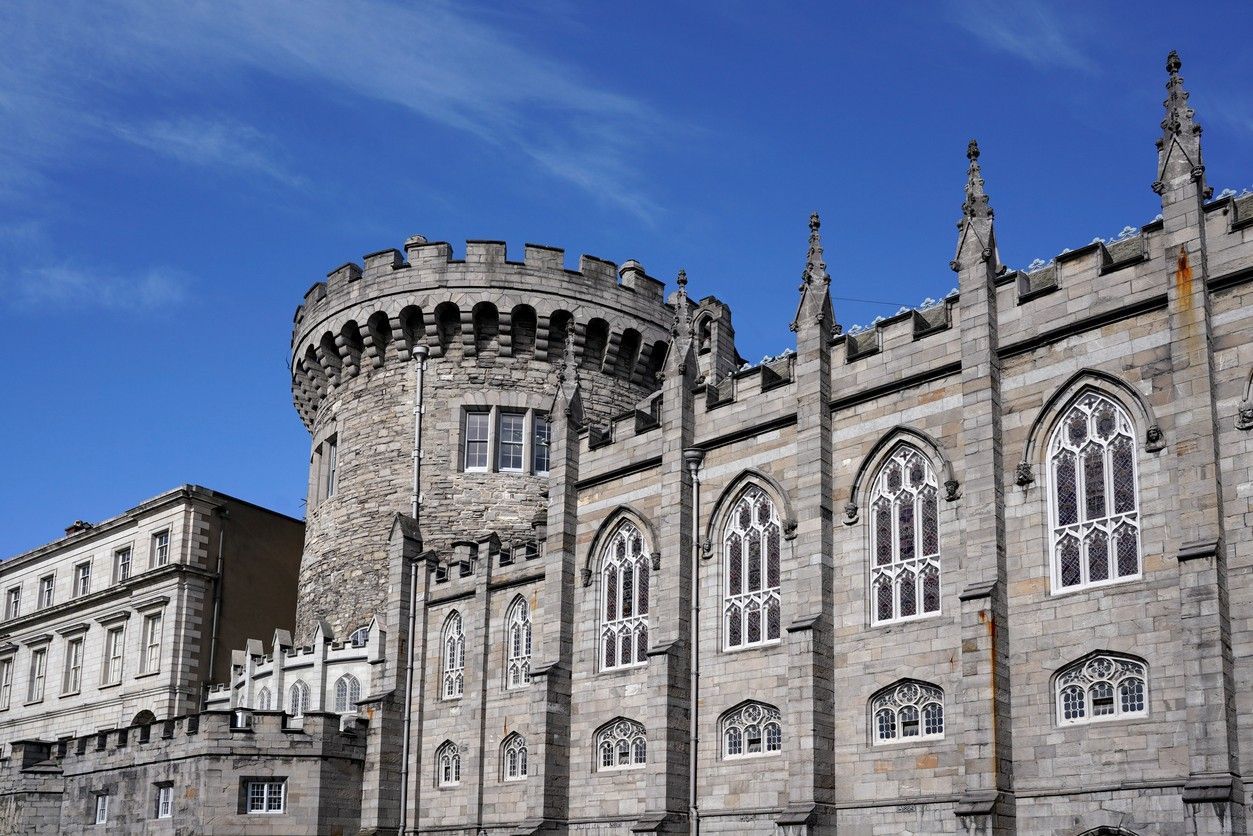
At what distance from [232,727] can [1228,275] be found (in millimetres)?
24019

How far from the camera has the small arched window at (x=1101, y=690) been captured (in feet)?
77.3

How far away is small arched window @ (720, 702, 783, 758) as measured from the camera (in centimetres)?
2889

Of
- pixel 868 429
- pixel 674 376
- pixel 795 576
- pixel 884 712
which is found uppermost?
pixel 674 376

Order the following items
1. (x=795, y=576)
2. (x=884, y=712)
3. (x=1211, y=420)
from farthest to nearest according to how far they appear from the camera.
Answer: (x=795, y=576) → (x=884, y=712) → (x=1211, y=420)

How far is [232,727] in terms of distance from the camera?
3547 cm

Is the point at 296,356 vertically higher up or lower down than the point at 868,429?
higher up

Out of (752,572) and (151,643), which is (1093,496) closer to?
(752,572)

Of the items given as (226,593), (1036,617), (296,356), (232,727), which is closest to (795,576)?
(1036,617)

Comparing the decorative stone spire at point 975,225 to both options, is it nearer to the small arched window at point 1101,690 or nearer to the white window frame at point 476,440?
the small arched window at point 1101,690

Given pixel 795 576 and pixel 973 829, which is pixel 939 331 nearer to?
pixel 795 576

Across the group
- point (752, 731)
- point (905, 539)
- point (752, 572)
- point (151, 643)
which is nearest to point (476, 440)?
point (151, 643)

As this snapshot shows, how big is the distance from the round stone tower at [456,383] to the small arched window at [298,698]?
2244mm

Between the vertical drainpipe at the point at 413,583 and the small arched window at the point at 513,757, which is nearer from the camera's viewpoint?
the small arched window at the point at 513,757

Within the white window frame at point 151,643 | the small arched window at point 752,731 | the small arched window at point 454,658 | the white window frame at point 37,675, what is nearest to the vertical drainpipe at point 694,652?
the small arched window at point 752,731
